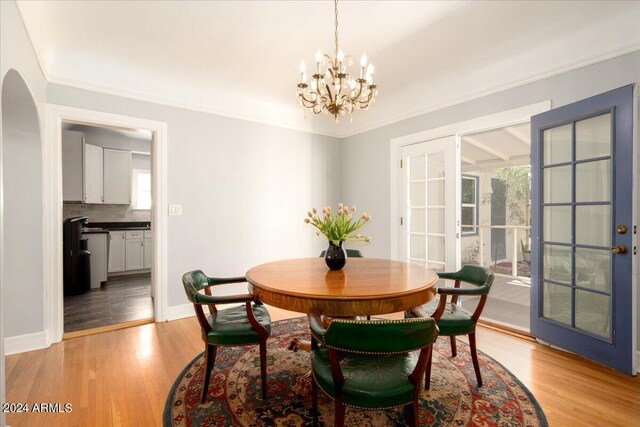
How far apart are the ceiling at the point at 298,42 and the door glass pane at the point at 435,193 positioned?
927mm

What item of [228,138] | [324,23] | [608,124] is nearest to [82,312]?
[228,138]

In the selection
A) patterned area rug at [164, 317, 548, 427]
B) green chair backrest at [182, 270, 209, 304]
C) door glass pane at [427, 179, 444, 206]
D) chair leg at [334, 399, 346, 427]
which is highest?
door glass pane at [427, 179, 444, 206]

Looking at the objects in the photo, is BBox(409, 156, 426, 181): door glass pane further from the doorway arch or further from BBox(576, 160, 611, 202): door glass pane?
the doorway arch

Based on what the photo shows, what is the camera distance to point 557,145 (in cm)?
267

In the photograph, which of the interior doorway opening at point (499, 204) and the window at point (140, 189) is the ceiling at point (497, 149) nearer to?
the interior doorway opening at point (499, 204)

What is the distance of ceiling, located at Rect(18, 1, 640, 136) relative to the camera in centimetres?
227

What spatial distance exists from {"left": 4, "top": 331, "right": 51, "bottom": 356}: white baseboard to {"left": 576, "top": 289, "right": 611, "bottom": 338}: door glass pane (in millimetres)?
4622

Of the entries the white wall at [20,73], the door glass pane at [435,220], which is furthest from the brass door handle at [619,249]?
the white wall at [20,73]

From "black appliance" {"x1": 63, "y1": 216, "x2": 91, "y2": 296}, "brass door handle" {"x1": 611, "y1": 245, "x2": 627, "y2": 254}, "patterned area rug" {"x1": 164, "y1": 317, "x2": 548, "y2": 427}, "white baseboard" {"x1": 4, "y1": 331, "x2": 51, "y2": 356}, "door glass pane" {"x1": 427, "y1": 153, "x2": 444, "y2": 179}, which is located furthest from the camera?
"black appliance" {"x1": 63, "y1": 216, "x2": 91, "y2": 296}

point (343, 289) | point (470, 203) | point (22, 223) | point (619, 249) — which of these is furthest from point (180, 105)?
point (470, 203)

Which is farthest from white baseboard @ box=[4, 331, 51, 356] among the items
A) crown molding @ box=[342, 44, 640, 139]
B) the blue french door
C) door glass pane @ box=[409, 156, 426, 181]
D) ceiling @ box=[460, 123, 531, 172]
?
ceiling @ box=[460, 123, 531, 172]

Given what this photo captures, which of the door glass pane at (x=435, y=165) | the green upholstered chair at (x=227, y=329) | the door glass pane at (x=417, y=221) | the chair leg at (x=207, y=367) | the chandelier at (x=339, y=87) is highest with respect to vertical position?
the chandelier at (x=339, y=87)

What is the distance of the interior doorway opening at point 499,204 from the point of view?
17.5 ft

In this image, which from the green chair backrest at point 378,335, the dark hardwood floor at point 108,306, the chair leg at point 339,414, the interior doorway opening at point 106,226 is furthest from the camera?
the interior doorway opening at point 106,226
